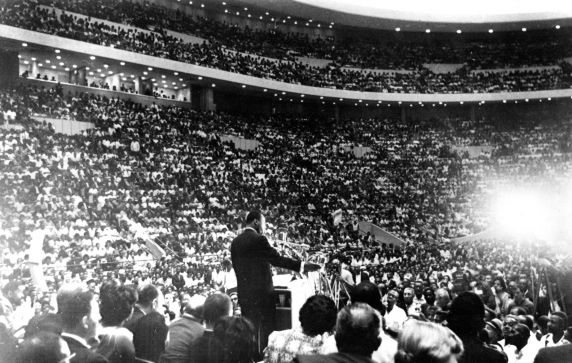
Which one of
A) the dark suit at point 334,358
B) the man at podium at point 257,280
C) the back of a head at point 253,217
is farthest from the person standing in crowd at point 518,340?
the dark suit at point 334,358

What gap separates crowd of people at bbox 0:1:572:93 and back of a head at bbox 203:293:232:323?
2404 cm

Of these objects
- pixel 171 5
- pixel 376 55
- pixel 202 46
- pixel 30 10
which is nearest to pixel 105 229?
pixel 30 10

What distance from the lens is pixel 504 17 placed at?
137ft

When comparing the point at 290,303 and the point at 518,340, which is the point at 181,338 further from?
the point at 518,340

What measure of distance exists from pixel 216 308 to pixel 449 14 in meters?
40.5

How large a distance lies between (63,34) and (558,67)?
110 ft

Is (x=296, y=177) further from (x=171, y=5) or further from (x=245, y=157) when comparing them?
(x=171, y=5)

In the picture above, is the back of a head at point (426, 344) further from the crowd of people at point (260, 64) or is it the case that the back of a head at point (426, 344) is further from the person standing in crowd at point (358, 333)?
the crowd of people at point (260, 64)

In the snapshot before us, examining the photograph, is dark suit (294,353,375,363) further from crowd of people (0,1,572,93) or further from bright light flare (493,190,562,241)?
crowd of people (0,1,572,93)

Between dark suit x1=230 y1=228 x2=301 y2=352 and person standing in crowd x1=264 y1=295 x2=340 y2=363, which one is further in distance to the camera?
dark suit x1=230 y1=228 x2=301 y2=352

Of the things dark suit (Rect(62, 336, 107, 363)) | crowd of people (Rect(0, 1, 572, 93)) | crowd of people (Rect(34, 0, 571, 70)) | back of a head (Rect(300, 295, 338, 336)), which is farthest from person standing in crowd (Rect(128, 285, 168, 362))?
crowd of people (Rect(34, 0, 571, 70))

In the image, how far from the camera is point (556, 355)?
368 cm

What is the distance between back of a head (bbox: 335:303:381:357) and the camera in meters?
3.11

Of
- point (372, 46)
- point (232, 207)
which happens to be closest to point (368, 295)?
point (232, 207)
